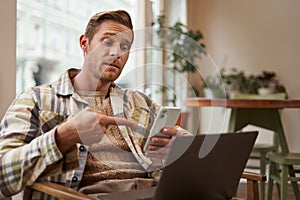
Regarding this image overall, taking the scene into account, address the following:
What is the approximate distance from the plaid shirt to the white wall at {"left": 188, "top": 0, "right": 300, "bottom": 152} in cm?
361

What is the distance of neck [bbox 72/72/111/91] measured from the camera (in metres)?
1.57

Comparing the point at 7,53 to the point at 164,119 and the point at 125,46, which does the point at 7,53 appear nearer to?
the point at 125,46

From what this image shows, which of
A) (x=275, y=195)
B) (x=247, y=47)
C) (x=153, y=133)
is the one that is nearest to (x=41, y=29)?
(x=153, y=133)

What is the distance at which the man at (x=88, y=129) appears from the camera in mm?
1278

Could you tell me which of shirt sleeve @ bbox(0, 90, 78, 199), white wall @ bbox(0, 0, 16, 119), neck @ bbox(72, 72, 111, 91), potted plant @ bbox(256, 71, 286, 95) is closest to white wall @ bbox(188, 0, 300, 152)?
potted plant @ bbox(256, 71, 286, 95)

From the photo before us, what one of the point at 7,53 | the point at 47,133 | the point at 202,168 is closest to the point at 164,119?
the point at 202,168

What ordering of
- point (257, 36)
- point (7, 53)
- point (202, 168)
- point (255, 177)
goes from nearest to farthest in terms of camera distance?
point (202, 168)
point (255, 177)
point (7, 53)
point (257, 36)

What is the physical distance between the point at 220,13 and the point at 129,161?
13.2 feet

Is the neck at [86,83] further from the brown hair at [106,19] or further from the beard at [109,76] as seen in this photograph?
the brown hair at [106,19]

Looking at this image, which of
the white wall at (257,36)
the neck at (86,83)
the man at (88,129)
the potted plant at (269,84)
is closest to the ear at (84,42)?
the man at (88,129)

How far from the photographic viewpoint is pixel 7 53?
193 centimetres

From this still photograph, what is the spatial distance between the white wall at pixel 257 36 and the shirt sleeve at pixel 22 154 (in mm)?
4030

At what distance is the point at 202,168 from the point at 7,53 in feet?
3.79

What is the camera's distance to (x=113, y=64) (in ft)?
4.83
